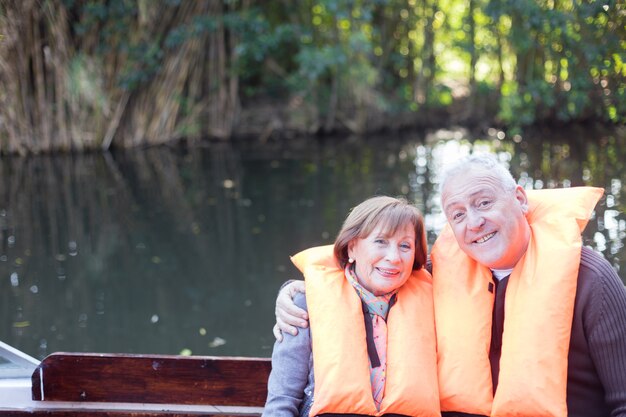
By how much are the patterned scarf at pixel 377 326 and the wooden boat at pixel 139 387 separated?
526 mm

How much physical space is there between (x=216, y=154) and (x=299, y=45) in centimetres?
175

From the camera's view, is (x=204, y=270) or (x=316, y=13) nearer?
(x=204, y=270)

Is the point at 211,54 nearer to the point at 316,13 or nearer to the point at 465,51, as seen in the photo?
the point at 316,13

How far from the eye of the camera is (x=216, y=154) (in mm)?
9008

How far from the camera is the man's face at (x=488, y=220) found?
1948 millimetres

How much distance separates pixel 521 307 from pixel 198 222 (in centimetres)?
442

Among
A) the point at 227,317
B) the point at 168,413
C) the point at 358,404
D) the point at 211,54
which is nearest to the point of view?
the point at 358,404

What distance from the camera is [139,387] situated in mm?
2523

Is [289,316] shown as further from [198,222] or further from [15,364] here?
[198,222]

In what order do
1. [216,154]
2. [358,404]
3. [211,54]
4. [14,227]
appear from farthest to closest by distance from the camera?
[211,54] → [216,154] → [14,227] → [358,404]

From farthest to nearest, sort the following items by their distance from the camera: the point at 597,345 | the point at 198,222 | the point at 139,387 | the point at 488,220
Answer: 1. the point at 198,222
2. the point at 139,387
3. the point at 488,220
4. the point at 597,345

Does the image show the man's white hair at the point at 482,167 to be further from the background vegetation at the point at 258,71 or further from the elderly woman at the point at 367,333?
the background vegetation at the point at 258,71

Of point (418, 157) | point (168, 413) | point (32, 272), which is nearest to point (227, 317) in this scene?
point (32, 272)

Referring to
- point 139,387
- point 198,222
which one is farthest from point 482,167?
point 198,222
